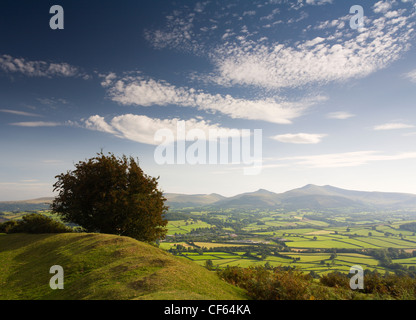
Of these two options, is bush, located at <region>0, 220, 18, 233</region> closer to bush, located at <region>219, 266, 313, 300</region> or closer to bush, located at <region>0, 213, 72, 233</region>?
bush, located at <region>0, 213, 72, 233</region>

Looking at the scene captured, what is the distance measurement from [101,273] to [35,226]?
20392 millimetres

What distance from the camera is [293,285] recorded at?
10266 millimetres

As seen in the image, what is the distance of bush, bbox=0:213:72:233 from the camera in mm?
25109

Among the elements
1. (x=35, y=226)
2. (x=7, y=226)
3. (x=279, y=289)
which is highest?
(x=279, y=289)

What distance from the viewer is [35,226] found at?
83.8 ft

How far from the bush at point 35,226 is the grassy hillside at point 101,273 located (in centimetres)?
406

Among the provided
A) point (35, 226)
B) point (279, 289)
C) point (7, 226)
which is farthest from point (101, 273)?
point (7, 226)

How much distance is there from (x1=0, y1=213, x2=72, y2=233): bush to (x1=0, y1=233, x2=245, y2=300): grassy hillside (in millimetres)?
4059

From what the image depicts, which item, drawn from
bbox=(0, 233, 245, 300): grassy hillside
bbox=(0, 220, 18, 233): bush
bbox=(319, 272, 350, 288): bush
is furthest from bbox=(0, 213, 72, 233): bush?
bbox=(319, 272, 350, 288): bush

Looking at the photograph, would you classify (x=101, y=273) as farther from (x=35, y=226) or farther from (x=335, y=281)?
(x=35, y=226)

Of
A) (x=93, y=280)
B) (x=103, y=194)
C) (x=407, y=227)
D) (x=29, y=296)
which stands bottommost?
(x=407, y=227)
